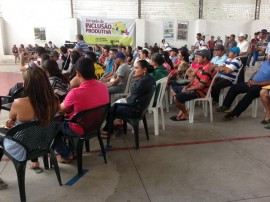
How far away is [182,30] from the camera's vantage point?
15078 mm

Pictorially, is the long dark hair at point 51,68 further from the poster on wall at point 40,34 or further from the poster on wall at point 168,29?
the poster on wall at point 40,34

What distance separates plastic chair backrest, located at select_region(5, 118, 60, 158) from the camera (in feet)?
6.08

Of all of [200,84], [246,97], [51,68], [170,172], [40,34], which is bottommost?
[170,172]

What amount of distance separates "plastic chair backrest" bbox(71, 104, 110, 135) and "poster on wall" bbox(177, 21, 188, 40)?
13549mm

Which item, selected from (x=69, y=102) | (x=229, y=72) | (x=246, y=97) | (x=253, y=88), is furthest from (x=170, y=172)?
(x=229, y=72)

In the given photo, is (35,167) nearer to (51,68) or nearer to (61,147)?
(61,147)

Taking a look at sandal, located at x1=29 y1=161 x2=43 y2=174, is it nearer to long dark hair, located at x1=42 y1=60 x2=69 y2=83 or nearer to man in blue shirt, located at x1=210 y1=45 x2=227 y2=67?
long dark hair, located at x1=42 y1=60 x2=69 y2=83

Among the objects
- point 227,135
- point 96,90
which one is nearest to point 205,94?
point 227,135

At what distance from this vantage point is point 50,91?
2.11 metres

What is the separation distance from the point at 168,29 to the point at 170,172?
13.5 meters

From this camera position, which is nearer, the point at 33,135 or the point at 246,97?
the point at 33,135

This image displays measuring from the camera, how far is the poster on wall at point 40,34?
15156 millimetres

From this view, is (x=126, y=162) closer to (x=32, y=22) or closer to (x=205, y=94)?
(x=205, y=94)

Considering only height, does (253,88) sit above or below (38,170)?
above
